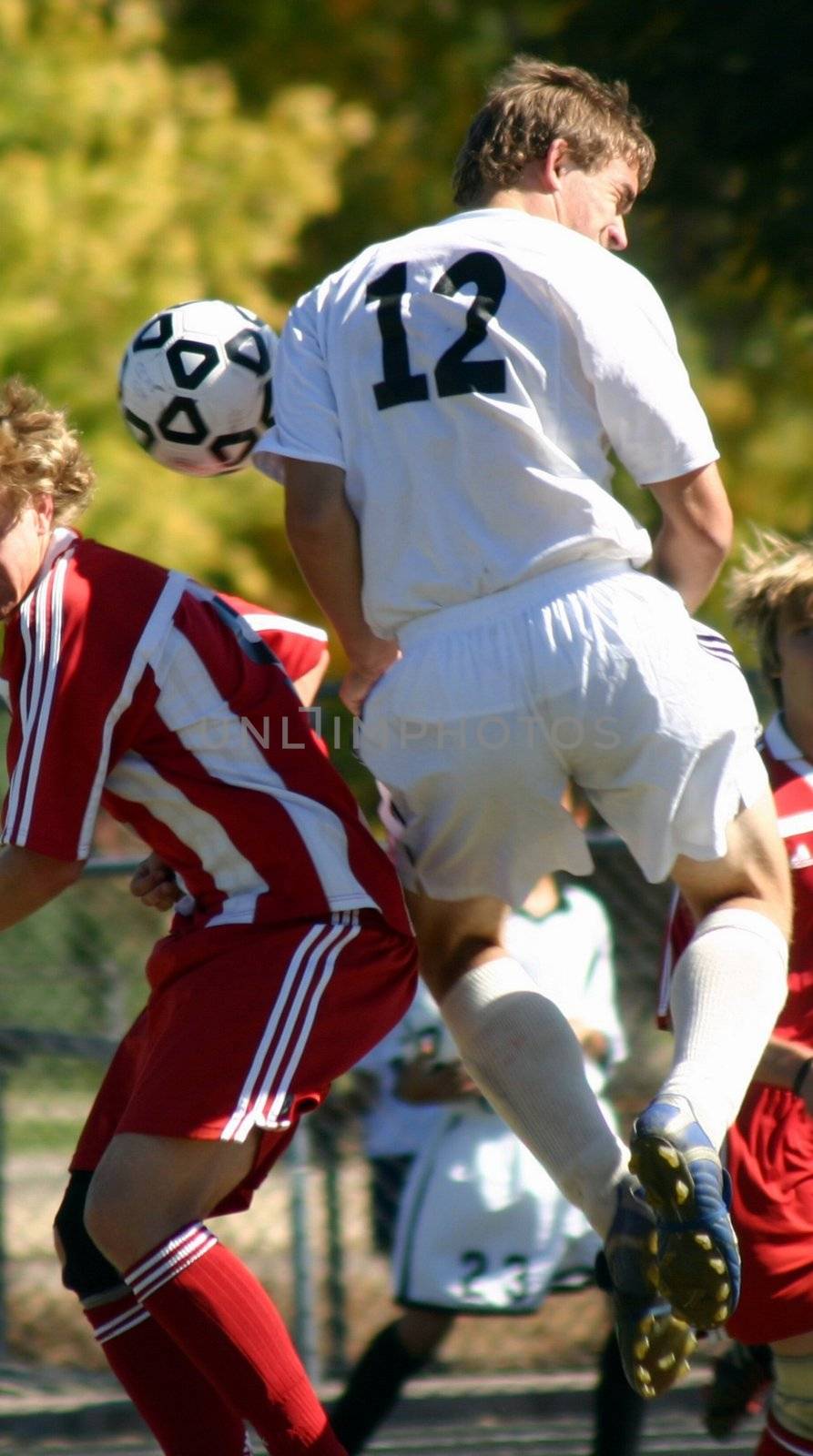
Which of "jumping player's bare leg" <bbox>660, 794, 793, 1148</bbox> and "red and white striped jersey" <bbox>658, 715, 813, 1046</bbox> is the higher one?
"jumping player's bare leg" <bbox>660, 794, 793, 1148</bbox>

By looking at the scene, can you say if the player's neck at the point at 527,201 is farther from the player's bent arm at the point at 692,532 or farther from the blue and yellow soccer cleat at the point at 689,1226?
the blue and yellow soccer cleat at the point at 689,1226

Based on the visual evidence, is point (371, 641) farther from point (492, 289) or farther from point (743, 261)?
point (743, 261)

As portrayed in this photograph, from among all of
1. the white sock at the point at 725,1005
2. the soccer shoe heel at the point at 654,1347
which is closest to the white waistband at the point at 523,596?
the white sock at the point at 725,1005

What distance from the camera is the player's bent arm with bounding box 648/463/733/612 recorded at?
3307 millimetres

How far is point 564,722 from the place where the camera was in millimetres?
3109

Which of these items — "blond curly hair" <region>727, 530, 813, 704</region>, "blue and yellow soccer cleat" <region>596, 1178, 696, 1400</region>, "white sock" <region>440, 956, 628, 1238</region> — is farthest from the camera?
"blond curly hair" <region>727, 530, 813, 704</region>

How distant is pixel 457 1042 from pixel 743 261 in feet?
22.2

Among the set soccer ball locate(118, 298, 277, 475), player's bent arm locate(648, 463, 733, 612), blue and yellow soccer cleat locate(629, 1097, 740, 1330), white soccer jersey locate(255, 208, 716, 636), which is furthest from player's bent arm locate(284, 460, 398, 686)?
blue and yellow soccer cleat locate(629, 1097, 740, 1330)

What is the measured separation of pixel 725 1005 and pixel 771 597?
105cm

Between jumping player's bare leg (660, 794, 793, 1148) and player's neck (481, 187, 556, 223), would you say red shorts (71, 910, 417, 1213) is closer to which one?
jumping player's bare leg (660, 794, 793, 1148)

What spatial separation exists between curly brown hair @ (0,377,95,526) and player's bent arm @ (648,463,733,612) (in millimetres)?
1036

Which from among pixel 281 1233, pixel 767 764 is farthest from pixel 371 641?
pixel 281 1233

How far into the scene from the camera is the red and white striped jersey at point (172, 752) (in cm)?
Answer: 314

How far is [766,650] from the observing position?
390cm
